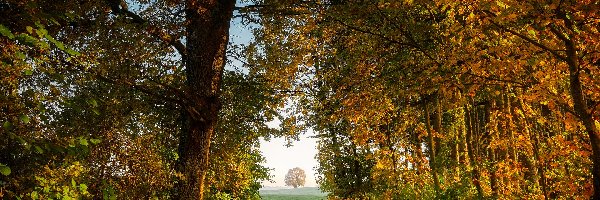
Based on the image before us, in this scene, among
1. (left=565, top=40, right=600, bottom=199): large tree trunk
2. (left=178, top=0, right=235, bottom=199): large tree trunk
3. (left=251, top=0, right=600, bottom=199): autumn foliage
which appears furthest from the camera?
(left=178, top=0, right=235, bottom=199): large tree trunk

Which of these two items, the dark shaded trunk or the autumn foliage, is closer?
the dark shaded trunk

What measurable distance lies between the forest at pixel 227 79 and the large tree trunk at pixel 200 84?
0.03m

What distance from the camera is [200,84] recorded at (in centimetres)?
1121

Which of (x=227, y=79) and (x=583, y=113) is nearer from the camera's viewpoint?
(x=583, y=113)

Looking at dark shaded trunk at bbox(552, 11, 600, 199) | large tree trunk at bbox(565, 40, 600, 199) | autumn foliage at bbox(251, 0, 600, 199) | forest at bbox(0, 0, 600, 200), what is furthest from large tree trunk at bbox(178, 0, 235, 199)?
large tree trunk at bbox(565, 40, 600, 199)

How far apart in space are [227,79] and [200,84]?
2548 millimetres

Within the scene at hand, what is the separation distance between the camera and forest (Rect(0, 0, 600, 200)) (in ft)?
21.5

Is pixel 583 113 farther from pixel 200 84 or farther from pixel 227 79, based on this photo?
pixel 227 79

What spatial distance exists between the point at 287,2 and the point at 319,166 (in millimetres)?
13612

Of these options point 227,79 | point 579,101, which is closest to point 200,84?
point 227,79

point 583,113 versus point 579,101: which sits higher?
point 579,101

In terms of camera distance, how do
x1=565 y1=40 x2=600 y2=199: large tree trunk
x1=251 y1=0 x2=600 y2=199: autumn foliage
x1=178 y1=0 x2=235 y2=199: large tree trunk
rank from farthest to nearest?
x1=178 y1=0 x2=235 y2=199: large tree trunk
x1=251 y1=0 x2=600 y2=199: autumn foliage
x1=565 y1=40 x2=600 y2=199: large tree trunk

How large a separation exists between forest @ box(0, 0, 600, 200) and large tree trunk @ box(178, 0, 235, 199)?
1.3 inches

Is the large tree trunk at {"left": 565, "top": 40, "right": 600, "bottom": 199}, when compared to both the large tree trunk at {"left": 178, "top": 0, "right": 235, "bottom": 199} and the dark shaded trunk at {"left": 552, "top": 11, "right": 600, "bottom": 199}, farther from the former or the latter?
the large tree trunk at {"left": 178, "top": 0, "right": 235, "bottom": 199}
